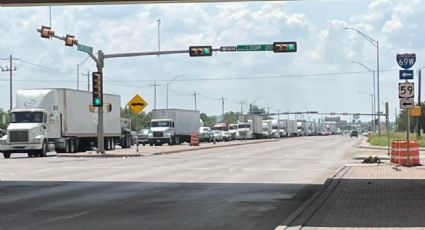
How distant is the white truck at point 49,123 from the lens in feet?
132

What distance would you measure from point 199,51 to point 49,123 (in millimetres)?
10228

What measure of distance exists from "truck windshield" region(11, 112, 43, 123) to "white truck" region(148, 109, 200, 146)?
24.4 meters

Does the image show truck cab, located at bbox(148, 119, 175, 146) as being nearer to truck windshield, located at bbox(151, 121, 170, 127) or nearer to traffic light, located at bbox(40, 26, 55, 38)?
truck windshield, located at bbox(151, 121, 170, 127)

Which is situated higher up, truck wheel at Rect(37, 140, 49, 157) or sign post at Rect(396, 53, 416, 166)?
sign post at Rect(396, 53, 416, 166)

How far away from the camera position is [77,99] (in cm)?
4716

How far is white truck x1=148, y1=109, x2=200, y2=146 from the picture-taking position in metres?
65.6

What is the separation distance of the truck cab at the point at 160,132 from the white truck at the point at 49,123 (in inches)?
577

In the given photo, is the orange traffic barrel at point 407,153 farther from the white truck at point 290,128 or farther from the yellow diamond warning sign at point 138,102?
the white truck at point 290,128

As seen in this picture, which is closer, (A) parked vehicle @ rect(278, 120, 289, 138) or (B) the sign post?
(B) the sign post

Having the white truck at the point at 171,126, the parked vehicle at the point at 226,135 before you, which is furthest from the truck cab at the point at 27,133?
the parked vehicle at the point at 226,135

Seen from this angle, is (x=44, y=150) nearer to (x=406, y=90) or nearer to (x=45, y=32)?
(x=45, y=32)

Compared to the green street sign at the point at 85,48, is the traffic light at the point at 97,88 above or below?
below

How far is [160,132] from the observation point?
2581 inches

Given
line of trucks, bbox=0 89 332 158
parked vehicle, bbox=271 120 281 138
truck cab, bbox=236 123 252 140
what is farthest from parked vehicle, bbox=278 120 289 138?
line of trucks, bbox=0 89 332 158
